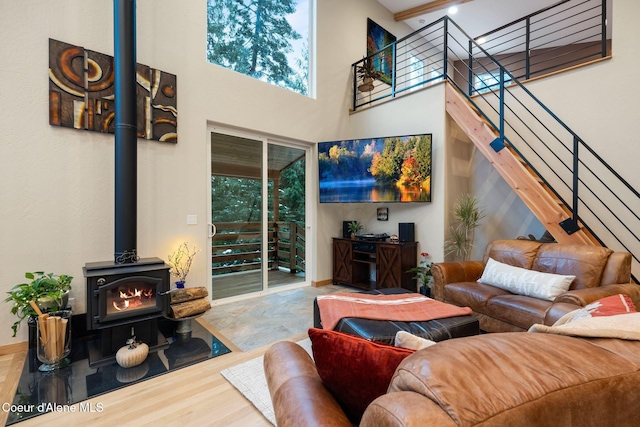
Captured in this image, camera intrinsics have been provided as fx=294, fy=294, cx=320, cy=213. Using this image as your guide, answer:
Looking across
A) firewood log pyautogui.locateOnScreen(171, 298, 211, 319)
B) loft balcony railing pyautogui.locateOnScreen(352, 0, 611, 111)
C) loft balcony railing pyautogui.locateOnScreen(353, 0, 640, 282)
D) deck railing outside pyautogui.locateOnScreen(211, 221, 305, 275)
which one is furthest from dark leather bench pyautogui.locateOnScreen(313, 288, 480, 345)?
loft balcony railing pyautogui.locateOnScreen(352, 0, 611, 111)

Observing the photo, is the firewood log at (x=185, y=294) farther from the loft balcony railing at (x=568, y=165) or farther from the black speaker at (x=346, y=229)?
the loft balcony railing at (x=568, y=165)

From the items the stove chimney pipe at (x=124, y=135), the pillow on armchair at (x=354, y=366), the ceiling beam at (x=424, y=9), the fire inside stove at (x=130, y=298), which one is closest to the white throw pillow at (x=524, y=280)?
the pillow on armchair at (x=354, y=366)

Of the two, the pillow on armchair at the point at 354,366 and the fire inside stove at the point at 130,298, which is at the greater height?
the pillow on armchair at the point at 354,366

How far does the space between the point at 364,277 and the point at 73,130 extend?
165 inches

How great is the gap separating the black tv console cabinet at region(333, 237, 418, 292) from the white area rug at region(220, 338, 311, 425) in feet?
7.71

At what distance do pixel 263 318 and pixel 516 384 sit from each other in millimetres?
3130

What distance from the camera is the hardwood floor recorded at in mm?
1737

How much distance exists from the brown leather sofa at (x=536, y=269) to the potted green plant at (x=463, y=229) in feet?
2.40

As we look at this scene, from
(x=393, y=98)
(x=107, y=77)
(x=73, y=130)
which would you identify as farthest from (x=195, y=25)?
(x=393, y=98)

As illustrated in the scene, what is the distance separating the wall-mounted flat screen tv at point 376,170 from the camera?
13.3 ft

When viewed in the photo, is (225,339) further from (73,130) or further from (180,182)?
(73,130)

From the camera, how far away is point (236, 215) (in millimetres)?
4102

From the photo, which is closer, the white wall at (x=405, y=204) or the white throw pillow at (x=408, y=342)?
the white throw pillow at (x=408, y=342)

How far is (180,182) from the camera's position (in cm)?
348
